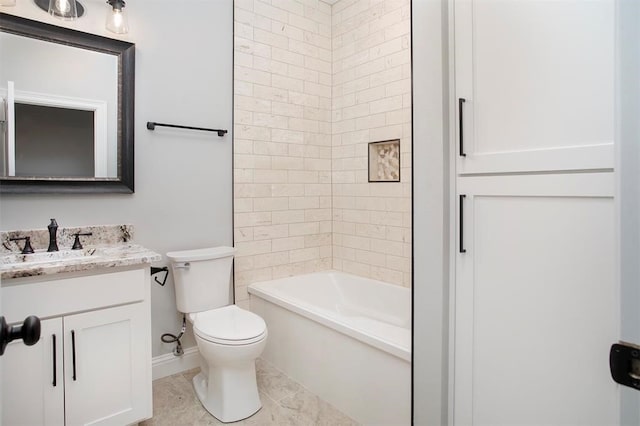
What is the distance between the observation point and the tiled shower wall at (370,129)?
2791mm

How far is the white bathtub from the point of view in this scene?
6.26 feet

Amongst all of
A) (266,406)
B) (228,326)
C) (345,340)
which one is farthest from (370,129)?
(266,406)

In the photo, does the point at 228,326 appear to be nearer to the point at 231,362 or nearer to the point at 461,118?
the point at 231,362

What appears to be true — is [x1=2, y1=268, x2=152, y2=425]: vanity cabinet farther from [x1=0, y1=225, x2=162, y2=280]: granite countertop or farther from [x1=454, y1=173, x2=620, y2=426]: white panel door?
[x1=454, y1=173, x2=620, y2=426]: white panel door

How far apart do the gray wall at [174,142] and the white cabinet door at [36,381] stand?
2.66 feet

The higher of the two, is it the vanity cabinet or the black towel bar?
the black towel bar

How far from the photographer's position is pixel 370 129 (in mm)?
3043

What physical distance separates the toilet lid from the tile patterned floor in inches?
18.2

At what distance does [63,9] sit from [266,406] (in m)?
2.51

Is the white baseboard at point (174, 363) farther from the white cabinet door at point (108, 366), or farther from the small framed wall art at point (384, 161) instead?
the small framed wall art at point (384, 161)

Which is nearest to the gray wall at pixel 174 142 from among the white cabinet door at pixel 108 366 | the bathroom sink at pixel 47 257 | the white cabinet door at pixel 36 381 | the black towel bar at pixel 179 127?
the black towel bar at pixel 179 127

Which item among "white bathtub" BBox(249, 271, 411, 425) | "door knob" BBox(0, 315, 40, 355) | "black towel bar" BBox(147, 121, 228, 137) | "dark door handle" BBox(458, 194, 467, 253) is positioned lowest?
"white bathtub" BBox(249, 271, 411, 425)

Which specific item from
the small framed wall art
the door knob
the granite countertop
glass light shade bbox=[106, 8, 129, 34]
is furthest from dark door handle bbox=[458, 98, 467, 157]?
glass light shade bbox=[106, 8, 129, 34]

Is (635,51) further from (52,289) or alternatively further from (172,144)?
(172,144)
